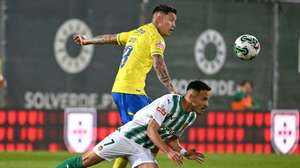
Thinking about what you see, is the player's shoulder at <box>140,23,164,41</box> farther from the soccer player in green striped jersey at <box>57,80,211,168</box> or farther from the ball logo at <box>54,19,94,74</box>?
the ball logo at <box>54,19,94,74</box>

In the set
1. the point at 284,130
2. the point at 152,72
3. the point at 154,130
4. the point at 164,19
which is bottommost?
the point at 284,130

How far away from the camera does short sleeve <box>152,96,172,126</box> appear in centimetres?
1232

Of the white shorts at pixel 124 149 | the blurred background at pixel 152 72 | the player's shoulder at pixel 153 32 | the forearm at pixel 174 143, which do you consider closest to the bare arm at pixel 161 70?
the player's shoulder at pixel 153 32

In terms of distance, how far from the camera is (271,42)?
26547mm

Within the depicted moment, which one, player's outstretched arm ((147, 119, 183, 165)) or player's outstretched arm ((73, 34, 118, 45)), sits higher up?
player's outstretched arm ((73, 34, 118, 45))

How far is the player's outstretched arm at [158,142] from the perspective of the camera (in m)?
12.0

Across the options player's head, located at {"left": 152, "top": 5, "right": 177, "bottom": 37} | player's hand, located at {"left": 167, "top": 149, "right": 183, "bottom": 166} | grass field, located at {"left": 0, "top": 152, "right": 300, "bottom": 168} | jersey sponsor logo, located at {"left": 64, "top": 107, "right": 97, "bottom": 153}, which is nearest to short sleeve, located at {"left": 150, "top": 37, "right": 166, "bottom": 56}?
player's head, located at {"left": 152, "top": 5, "right": 177, "bottom": 37}

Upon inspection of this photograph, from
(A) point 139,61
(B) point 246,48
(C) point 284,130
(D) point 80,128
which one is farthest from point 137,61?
(C) point 284,130

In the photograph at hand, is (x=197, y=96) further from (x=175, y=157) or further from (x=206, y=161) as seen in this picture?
(x=206, y=161)

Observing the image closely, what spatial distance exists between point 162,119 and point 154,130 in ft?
0.53

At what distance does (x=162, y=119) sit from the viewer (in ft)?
40.5

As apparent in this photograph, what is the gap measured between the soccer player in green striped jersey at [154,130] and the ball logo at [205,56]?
1310 centimetres

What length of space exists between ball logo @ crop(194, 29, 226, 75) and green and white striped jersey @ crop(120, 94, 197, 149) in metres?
13.2

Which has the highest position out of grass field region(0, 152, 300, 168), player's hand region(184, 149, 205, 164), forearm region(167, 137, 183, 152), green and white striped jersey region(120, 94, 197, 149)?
green and white striped jersey region(120, 94, 197, 149)
